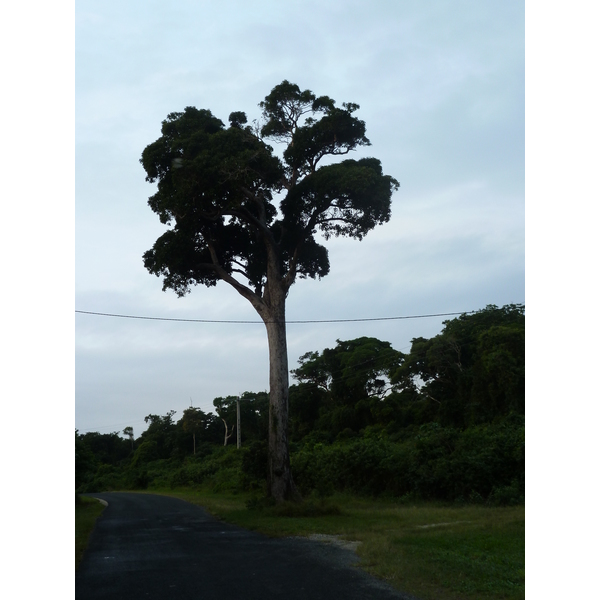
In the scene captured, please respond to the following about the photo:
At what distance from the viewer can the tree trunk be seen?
16375mm

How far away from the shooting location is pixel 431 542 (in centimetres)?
Answer: 926

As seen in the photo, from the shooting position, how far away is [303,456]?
2291cm

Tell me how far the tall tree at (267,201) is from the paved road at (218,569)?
240 inches

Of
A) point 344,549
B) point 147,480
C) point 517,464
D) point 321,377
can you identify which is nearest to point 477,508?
point 517,464

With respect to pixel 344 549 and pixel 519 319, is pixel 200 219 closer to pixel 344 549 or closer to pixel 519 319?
→ pixel 344 549

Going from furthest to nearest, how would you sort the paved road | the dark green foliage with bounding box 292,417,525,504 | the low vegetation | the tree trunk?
the dark green foliage with bounding box 292,417,525,504, the tree trunk, the low vegetation, the paved road

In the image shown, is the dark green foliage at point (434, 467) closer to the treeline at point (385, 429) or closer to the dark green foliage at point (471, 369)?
the treeline at point (385, 429)

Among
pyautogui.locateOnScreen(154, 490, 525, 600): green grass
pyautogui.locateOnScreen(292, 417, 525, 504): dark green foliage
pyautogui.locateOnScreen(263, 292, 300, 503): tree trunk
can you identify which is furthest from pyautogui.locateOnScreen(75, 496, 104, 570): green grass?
pyautogui.locateOnScreen(292, 417, 525, 504): dark green foliage

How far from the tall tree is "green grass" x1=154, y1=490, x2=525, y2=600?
3.02 metres

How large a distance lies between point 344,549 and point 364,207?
36.4ft

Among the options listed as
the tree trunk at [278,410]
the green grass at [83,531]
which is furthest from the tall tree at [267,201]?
the green grass at [83,531]

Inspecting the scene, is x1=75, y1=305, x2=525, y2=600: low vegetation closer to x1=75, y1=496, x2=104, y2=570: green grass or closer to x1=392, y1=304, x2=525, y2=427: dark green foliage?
x1=392, y1=304, x2=525, y2=427: dark green foliage

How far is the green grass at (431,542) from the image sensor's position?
6.32m

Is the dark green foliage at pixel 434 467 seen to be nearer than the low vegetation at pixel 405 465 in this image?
No
